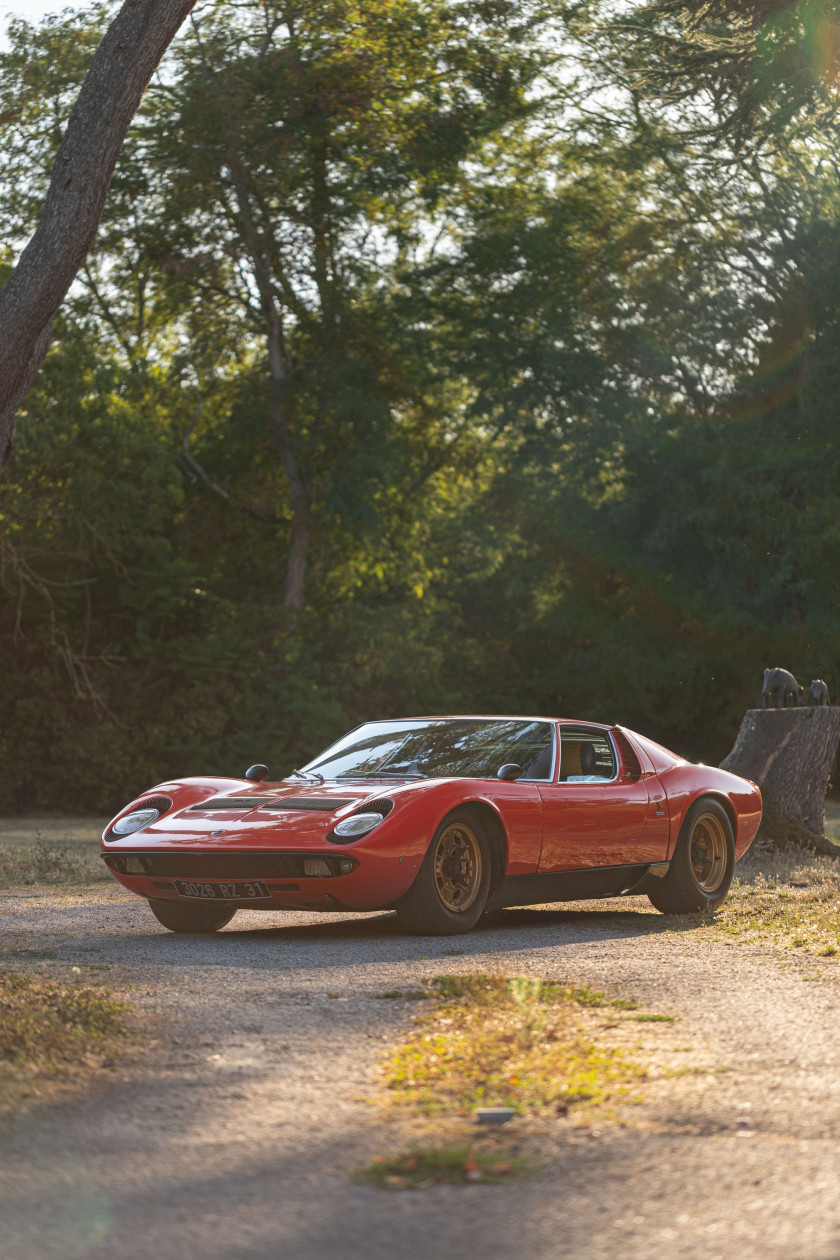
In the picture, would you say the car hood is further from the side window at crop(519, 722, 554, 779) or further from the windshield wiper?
the side window at crop(519, 722, 554, 779)

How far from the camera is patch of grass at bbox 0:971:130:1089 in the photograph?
5453 mm

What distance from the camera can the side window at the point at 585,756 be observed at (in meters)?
10.4

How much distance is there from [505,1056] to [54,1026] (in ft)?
5.68

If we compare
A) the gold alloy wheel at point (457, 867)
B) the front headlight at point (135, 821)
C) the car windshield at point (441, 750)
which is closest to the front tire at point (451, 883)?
the gold alloy wheel at point (457, 867)

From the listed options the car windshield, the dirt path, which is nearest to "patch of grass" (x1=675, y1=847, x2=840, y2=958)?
the car windshield

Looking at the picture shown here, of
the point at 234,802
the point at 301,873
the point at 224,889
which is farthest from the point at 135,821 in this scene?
the point at 301,873

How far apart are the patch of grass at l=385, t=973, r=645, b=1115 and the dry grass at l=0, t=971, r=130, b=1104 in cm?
112

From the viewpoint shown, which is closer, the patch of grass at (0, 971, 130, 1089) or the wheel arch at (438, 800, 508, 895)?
the patch of grass at (0, 971, 130, 1089)

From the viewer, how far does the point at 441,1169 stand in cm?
420

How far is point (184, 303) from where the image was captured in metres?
33.3

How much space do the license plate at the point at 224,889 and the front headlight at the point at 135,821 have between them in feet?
2.24

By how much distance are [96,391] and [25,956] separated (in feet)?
73.5

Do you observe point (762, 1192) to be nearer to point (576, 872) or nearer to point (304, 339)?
point (576, 872)

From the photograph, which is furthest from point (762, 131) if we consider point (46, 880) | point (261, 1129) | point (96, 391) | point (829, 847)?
point (96, 391)
